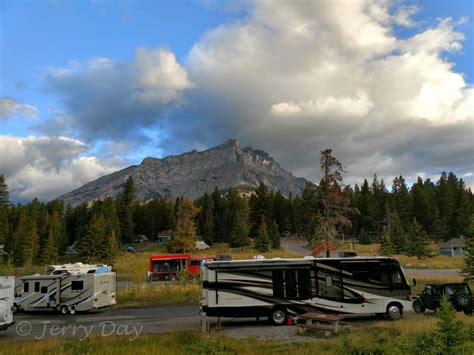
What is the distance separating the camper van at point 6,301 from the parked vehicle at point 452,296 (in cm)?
2285

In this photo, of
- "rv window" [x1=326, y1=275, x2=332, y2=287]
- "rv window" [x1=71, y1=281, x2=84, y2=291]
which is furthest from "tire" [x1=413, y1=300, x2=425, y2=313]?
"rv window" [x1=71, y1=281, x2=84, y2=291]

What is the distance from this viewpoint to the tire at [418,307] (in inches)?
877

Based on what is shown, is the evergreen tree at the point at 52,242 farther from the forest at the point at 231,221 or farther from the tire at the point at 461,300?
the tire at the point at 461,300

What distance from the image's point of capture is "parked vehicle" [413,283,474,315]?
2078 cm

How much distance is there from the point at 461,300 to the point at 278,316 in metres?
10.2

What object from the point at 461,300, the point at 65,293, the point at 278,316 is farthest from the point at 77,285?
the point at 461,300

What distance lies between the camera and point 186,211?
8319 cm

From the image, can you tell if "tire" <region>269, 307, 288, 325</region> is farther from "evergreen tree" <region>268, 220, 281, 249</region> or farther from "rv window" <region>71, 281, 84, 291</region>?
"evergreen tree" <region>268, 220, 281, 249</region>

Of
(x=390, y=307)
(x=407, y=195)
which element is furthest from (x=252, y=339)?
(x=407, y=195)

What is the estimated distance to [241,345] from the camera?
12.4m

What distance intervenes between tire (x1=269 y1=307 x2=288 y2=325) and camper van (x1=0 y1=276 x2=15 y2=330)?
13770 mm

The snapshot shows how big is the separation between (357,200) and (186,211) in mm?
64462

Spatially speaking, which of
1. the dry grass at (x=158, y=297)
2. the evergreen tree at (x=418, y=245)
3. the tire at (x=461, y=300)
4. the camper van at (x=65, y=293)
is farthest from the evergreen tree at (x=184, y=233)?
the tire at (x=461, y=300)

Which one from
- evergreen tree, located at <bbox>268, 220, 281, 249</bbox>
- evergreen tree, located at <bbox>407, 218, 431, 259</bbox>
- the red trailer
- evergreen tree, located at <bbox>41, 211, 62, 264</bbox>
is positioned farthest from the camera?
evergreen tree, located at <bbox>268, 220, 281, 249</bbox>
